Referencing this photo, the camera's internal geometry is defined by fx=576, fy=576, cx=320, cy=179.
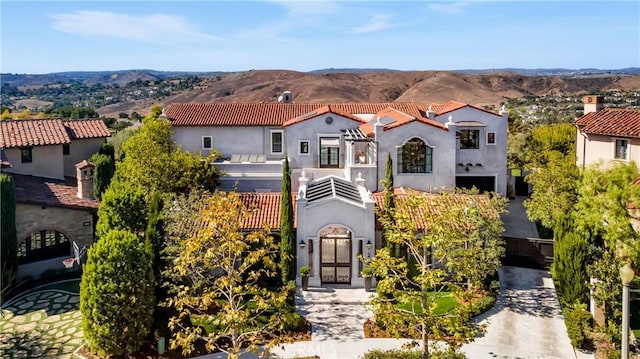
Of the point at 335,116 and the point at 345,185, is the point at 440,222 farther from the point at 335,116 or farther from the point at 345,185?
the point at 335,116

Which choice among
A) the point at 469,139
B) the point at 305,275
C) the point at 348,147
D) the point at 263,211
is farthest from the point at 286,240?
the point at 469,139

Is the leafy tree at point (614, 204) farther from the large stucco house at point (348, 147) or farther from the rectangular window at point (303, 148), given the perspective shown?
the rectangular window at point (303, 148)

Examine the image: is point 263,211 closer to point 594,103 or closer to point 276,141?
point 276,141

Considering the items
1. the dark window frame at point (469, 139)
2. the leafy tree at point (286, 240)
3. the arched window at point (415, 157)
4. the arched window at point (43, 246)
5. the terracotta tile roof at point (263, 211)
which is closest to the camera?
the leafy tree at point (286, 240)

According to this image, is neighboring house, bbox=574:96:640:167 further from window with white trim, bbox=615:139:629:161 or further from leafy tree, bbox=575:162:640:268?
leafy tree, bbox=575:162:640:268

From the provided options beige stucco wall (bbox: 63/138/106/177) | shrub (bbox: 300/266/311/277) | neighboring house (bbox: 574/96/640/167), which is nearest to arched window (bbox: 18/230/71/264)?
beige stucco wall (bbox: 63/138/106/177)

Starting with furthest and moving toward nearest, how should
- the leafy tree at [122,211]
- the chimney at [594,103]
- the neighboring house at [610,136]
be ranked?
the chimney at [594,103] < the neighboring house at [610,136] < the leafy tree at [122,211]

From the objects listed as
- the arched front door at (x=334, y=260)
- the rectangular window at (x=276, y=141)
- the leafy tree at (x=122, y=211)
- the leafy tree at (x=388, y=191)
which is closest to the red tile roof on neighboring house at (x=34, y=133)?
the leafy tree at (x=122, y=211)

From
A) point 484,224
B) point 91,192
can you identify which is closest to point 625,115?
point 484,224
